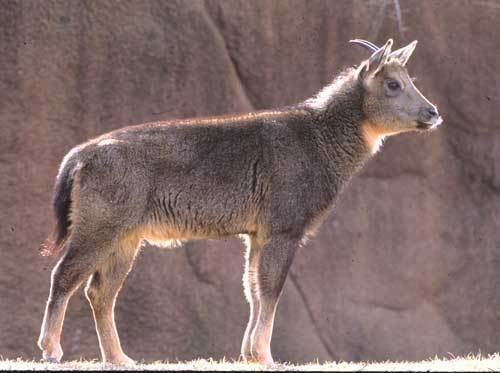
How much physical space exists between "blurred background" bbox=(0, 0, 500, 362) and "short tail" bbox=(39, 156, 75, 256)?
9.39 feet

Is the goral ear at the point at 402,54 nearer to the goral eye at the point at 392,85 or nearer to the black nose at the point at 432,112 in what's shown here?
the goral eye at the point at 392,85

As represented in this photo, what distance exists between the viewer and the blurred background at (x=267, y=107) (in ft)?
45.4

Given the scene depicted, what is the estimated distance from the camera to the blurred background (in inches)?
545

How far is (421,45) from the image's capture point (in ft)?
51.8

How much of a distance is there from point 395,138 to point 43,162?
15.5 feet

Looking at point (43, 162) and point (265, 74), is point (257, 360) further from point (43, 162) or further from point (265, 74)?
point (265, 74)

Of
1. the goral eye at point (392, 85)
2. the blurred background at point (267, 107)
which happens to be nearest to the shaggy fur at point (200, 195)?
the goral eye at point (392, 85)

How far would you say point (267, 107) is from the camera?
15195mm

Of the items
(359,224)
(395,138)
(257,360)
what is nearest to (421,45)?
(395,138)

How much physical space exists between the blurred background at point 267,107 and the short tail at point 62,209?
2.86 meters

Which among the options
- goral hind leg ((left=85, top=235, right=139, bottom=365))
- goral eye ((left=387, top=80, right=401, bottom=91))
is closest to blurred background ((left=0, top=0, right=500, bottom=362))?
goral hind leg ((left=85, top=235, right=139, bottom=365))

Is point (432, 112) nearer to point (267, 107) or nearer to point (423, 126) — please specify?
point (423, 126)

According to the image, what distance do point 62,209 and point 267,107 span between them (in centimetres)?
483

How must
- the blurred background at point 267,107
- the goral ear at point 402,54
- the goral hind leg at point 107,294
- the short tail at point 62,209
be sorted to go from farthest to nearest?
1. the blurred background at point 267,107
2. the goral ear at point 402,54
3. the goral hind leg at point 107,294
4. the short tail at point 62,209
